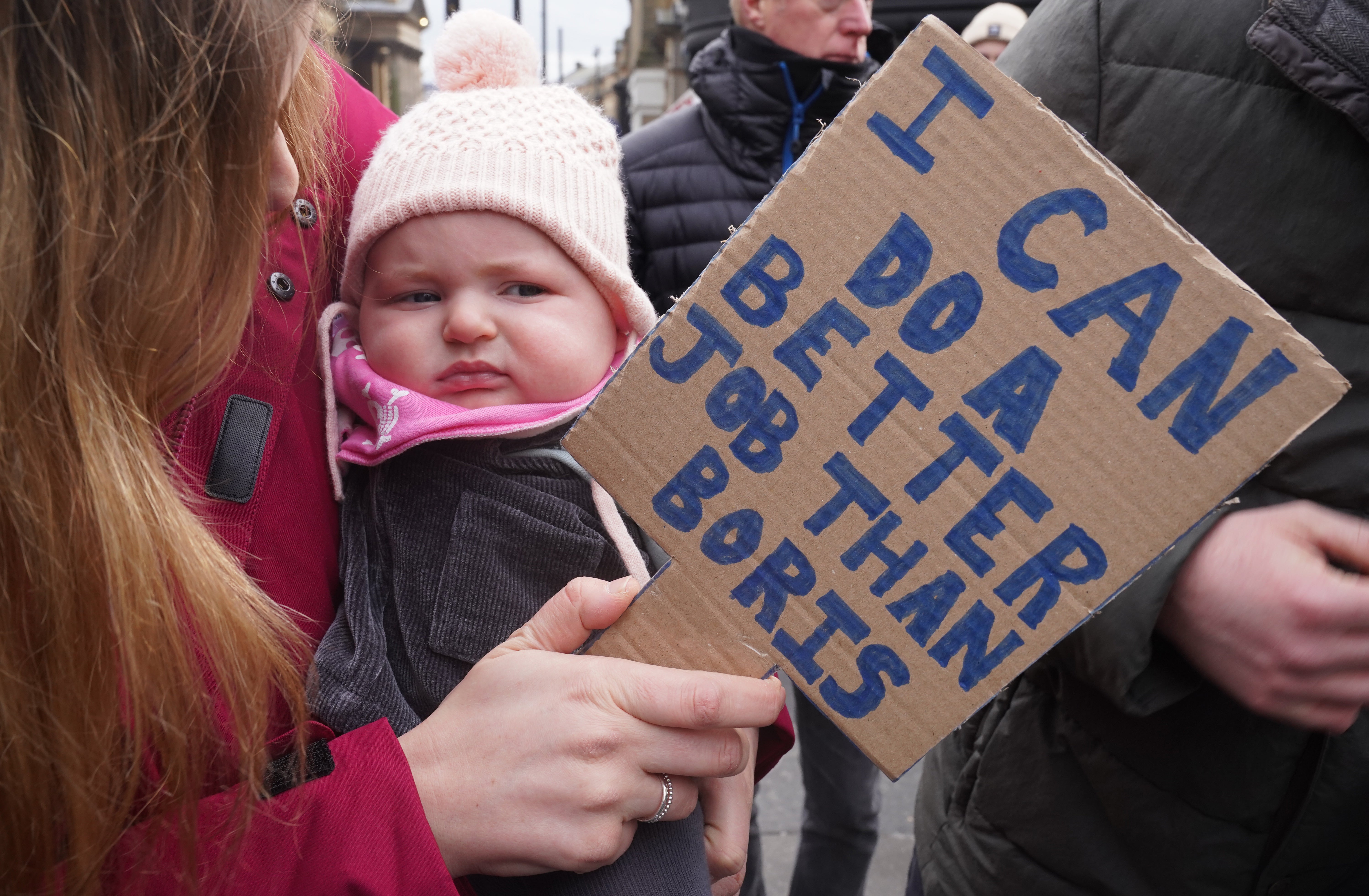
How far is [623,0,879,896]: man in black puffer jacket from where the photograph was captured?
8.55 feet

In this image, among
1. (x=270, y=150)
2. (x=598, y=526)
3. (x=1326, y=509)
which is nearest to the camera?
(x=270, y=150)

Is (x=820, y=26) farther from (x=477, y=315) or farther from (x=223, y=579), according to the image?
(x=223, y=579)

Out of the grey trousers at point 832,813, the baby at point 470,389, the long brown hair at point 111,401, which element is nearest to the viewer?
the long brown hair at point 111,401

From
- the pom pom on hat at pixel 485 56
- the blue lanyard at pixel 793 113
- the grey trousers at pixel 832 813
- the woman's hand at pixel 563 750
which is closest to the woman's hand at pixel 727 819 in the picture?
the woman's hand at pixel 563 750

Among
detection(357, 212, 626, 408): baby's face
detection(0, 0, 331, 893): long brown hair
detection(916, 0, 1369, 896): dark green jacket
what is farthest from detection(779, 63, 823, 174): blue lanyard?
detection(0, 0, 331, 893): long brown hair

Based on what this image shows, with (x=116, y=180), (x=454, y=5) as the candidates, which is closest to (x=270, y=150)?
(x=116, y=180)

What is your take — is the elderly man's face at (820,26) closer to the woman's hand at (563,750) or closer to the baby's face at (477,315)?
the baby's face at (477,315)

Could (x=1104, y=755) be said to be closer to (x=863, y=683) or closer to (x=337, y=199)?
(x=863, y=683)

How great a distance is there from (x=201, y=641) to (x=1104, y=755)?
1141 millimetres

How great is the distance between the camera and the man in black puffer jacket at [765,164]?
261cm

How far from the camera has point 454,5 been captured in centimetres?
744

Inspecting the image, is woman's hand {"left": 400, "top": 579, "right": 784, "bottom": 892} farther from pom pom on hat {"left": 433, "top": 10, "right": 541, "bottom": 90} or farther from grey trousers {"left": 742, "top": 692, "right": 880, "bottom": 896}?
grey trousers {"left": 742, "top": 692, "right": 880, "bottom": 896}

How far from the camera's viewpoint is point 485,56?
1.43m

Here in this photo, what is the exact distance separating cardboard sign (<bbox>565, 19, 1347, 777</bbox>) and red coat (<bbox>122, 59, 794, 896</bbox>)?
27cm
